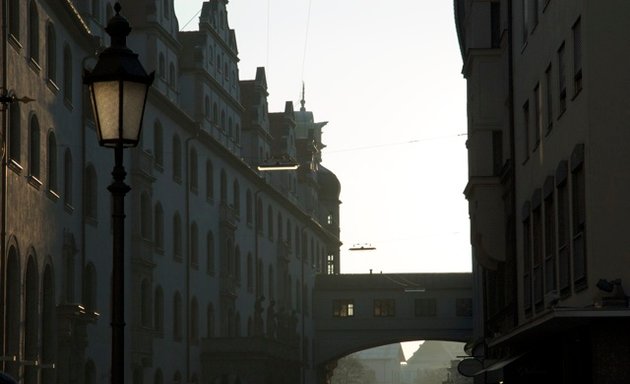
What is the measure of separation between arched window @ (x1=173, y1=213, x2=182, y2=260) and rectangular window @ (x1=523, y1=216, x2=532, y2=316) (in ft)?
89.6

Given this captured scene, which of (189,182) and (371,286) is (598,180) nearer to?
(189,182)

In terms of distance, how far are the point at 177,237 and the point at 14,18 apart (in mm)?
23477

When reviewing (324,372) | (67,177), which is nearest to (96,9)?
(67,177)

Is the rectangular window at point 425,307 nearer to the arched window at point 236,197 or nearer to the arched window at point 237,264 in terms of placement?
the arched window at point 237,264

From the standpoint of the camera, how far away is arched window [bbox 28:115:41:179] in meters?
37.2

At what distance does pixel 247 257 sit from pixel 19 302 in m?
36.2

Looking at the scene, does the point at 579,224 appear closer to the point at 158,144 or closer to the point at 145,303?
the point at 145,303

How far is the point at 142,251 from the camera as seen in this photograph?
51.1 m

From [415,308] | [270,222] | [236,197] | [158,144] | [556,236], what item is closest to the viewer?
[556,236]

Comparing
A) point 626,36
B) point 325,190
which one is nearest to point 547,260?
point 626,36

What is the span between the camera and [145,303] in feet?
172

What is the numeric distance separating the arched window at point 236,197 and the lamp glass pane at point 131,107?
57.1 meters

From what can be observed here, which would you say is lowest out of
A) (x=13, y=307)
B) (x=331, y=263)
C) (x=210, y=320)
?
(x=13, y=307)

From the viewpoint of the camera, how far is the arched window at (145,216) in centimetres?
5197
